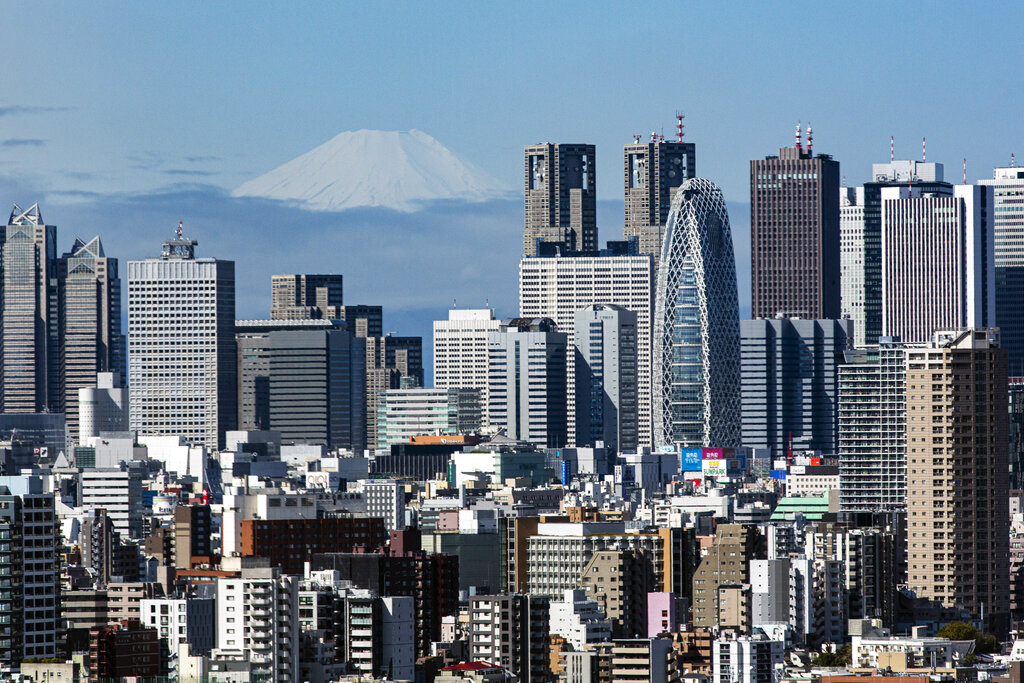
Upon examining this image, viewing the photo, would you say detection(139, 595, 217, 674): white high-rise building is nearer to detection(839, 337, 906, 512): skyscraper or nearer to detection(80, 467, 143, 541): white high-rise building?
detection(80, 467, 143, 541): white high-rise building

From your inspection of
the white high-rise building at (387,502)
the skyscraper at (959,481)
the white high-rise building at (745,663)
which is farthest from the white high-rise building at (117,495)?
the white high-rise building at (745,663)

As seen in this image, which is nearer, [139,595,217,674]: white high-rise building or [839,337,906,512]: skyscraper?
[139,595,217,674]: white high-rise building

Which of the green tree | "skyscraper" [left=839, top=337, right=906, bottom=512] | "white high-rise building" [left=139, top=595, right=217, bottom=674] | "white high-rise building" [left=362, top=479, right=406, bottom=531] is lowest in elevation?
the green tree

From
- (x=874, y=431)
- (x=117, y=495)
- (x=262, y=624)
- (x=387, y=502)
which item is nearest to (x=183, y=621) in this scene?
(x=262, y=624)

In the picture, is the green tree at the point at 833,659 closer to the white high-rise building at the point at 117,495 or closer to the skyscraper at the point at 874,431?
the skyscraper at the point at 874,431

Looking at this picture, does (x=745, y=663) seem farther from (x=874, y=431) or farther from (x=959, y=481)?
(x=874, y=431)

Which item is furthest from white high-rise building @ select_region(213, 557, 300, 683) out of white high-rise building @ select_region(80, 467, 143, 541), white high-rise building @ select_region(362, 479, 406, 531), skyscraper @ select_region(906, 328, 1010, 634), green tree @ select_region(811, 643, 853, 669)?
white high-rise building @ select_region(80, 467, 143, 541)
